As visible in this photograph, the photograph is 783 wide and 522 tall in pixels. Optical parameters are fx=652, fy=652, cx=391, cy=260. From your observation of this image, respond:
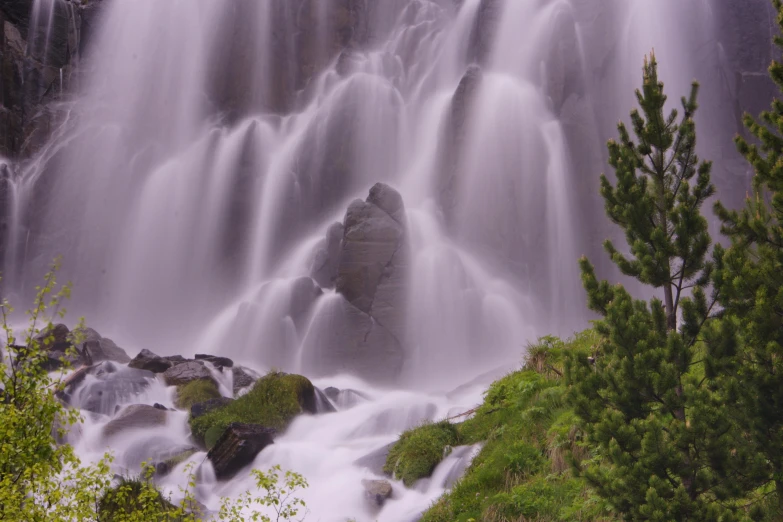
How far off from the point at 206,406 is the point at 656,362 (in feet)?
46.5

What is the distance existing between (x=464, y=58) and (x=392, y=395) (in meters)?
24.6

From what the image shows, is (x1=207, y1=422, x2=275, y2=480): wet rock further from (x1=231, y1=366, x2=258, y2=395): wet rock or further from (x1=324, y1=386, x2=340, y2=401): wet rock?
(x1=231, y1=366, x2=258, y2=395): wet rock

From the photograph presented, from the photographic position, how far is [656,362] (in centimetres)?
616

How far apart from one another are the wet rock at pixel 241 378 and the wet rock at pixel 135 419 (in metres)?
3.50

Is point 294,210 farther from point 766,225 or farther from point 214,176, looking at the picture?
point 766,225

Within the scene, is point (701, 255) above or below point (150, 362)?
below

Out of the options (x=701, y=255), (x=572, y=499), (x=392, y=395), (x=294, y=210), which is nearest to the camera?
(x=701, y=255)

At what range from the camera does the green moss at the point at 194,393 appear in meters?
19.3

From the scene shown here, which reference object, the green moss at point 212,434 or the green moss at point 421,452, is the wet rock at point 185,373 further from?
the green moss at point 421,452

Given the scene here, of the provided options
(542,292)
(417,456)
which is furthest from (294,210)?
(417,456)

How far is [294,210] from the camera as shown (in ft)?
117

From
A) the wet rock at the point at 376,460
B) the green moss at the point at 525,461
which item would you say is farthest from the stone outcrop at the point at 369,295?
the green moss at the point at 525,461

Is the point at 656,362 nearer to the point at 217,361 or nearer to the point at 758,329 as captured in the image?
the point at 758,329

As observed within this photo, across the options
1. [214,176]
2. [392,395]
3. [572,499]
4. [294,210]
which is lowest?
[572,499]
